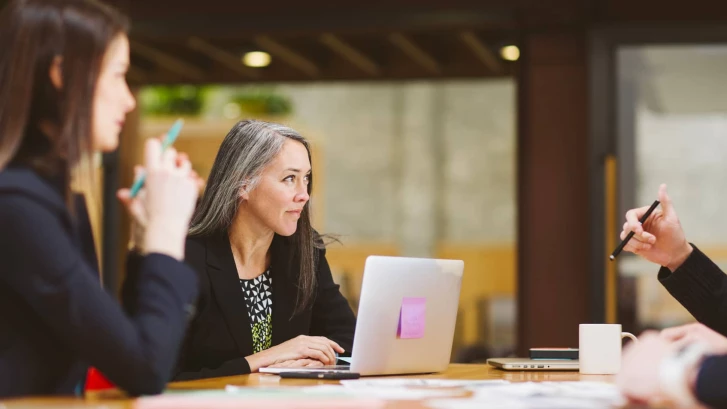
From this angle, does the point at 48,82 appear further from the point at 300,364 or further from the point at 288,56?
the point at 288,56

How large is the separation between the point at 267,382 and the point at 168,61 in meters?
4.60

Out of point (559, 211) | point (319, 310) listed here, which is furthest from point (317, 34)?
point (319, 310)

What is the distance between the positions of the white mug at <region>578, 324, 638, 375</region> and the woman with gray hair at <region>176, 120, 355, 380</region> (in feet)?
2.10

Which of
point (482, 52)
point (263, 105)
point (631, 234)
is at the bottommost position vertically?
point (631, 234)

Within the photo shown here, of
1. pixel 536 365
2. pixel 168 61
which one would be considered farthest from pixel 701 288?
pixel 168 61

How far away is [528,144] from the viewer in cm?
515

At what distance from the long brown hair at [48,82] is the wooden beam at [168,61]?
4.09 m

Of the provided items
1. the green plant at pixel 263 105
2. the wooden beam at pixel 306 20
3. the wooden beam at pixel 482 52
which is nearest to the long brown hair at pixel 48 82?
the wooden beam at pixel 306 20

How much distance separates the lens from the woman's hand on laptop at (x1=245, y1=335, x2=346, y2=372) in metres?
2.51

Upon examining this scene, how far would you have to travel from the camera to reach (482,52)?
20.3 ft

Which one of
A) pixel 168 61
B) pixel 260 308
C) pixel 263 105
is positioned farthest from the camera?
pixel 263 105

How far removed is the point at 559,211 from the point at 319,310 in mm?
2406

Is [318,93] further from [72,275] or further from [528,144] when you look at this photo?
[72,275]

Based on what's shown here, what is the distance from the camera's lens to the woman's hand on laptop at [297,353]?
2512 millimetres
